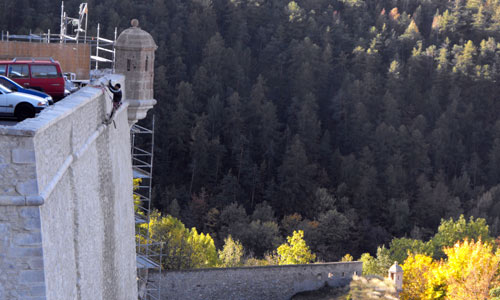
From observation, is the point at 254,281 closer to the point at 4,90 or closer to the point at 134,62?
the point at 134,62

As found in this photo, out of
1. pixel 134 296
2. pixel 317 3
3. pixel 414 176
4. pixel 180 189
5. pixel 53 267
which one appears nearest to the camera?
pixel 53 267

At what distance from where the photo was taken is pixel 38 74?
57.3 feet

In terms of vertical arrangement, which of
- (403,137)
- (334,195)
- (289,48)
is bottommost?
(334,195)

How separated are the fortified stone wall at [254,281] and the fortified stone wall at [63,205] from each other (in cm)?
1750

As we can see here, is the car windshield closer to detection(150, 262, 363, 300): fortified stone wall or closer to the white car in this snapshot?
the white car

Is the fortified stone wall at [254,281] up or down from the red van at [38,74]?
down

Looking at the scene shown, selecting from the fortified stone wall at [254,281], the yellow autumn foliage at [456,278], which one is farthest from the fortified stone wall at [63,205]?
the yellow autumn foliage at [456,278]

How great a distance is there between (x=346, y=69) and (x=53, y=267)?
9216 cm

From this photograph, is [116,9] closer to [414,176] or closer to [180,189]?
[180,189]

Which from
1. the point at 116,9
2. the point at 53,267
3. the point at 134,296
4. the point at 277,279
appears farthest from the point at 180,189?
the point at 53,267

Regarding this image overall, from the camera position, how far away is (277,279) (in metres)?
36.1

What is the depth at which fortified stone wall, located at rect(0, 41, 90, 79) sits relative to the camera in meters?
21.2

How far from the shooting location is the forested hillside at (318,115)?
78.4 metres

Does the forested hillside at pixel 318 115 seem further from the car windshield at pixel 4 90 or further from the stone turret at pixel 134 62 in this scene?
the car windshield at pixel 4 90
